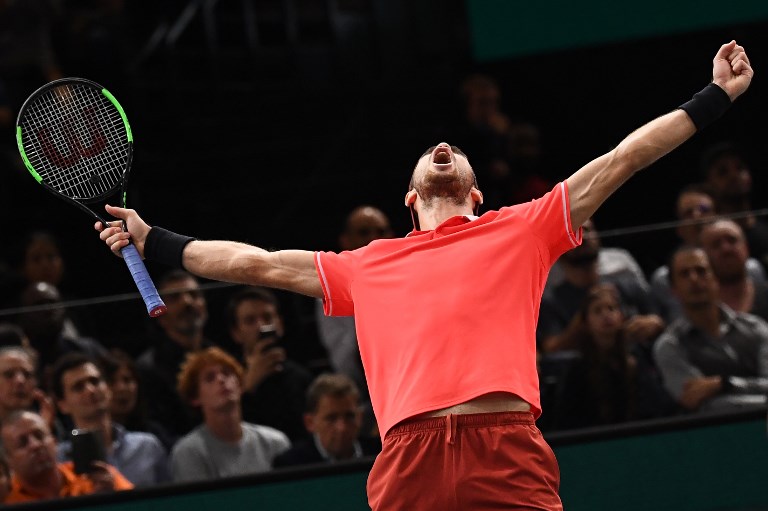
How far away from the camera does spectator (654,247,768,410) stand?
25.3 ft

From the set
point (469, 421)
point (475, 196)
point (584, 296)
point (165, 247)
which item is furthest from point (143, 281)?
point (584, 296)

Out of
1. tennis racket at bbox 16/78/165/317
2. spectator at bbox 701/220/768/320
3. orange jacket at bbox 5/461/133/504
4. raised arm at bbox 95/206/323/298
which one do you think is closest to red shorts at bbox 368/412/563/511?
raised arm at bbox 95/206/323/298

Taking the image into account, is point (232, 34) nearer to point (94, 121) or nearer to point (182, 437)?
point (182, 437)

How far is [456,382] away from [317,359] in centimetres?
322

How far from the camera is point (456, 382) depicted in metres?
4.62

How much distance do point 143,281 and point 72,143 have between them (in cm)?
94

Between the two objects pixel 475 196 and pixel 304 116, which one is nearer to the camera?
pixel 475 196

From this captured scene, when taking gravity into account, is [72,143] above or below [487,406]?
above

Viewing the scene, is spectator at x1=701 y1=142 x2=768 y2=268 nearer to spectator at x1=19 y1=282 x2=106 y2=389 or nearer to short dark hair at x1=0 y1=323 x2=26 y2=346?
spectator at x1=19 y1=282 x2=106 y2=389

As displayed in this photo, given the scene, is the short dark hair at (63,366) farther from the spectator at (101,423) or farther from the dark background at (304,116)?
the dark background at (304,116)

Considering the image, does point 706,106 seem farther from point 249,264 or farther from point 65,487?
point 65,487

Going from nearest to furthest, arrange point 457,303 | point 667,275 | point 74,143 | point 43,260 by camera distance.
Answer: point 457,303
point 74,143
point 667,275
point 43,260

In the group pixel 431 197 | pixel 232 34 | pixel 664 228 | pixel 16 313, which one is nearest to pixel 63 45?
pixel 232 34

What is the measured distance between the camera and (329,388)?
7648mm
